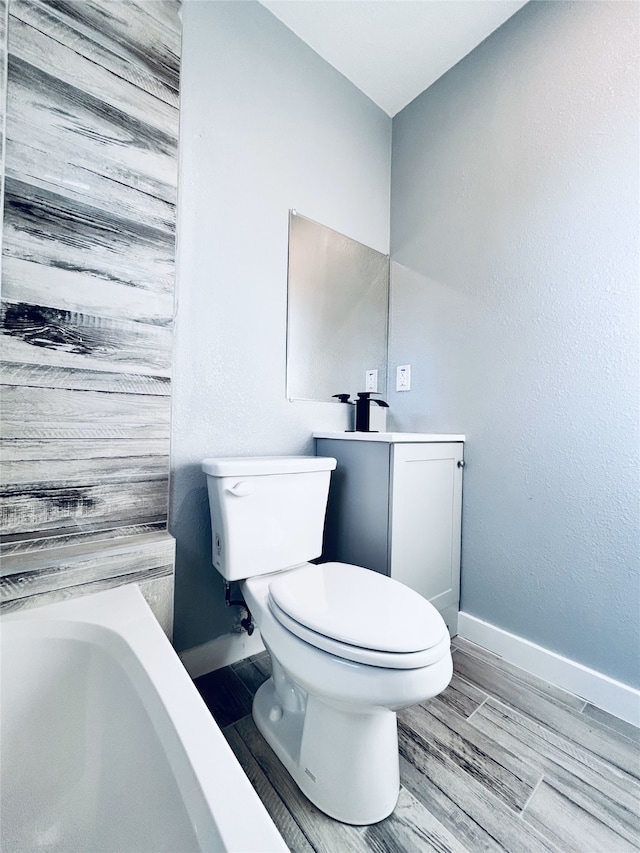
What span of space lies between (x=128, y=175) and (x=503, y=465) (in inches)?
63.0

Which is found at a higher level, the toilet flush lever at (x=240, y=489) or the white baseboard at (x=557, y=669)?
the toilet flush lever at (x=240, y=489)

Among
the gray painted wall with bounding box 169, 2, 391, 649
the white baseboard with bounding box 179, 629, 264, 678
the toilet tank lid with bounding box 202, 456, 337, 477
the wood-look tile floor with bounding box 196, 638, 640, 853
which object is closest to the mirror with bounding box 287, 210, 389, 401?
the gray painted wall with bounding box 169, 2, 391, 649

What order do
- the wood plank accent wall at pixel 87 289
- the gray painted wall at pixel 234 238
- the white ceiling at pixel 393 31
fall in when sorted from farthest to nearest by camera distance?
the white ceiling at pixel 393 31 < the gray painted wall at pixel 234 238 < the wood plank accent wall at pixel 87 289

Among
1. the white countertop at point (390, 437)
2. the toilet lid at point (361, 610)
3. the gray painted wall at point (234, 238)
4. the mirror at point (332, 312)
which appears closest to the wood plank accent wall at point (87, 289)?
the gray painted wall at point (234, 238)

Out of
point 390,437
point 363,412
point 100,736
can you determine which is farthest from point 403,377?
point 100,736

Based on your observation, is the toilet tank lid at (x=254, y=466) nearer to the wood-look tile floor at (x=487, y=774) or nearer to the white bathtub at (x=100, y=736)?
the white bathtub at (x=100, y=736)

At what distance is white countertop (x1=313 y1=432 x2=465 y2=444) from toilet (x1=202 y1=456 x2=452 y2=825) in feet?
1.00

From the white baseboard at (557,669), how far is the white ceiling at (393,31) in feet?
7.73

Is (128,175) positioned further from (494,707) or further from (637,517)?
(494,707)

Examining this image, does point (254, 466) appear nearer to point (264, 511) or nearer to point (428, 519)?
point (264, 511)

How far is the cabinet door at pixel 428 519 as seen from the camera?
130 centimetres

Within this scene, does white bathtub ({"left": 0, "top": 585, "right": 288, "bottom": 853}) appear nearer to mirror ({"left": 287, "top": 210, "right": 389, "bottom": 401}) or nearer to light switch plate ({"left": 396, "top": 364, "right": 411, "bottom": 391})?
mirror ({"left": 287, "top": 210, "right": 389, "bottom": 401})

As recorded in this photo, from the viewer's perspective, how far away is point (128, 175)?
3.62 feet

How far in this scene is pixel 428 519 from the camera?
1402 mm
